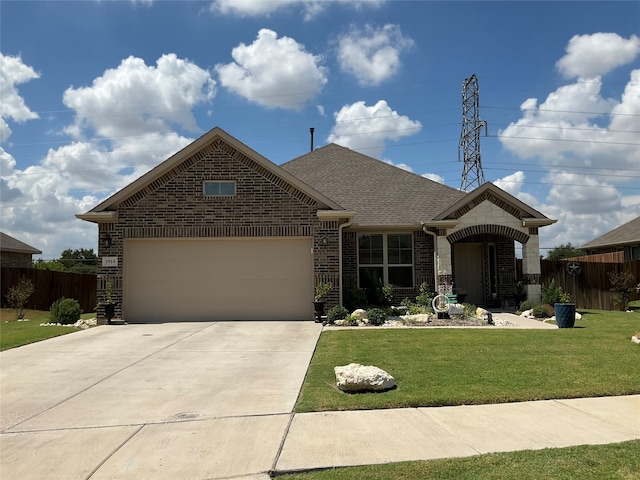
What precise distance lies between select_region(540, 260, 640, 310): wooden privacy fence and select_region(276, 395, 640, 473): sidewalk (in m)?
13.8

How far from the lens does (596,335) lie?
11477mm

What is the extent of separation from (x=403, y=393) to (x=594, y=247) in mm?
31761

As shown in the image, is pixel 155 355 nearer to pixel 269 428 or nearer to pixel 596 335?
pixel 269 428

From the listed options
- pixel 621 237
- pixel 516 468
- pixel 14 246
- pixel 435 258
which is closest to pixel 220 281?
pixel 435 258

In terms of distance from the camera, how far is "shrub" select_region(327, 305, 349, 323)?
14344mm

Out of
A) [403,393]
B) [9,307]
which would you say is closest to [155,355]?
[403,393]

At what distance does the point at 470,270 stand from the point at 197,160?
34.9ft

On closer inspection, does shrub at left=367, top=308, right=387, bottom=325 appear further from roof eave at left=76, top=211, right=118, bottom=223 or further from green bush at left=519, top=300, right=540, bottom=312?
roof eave at left=76, top=211, right=118, bottom=223

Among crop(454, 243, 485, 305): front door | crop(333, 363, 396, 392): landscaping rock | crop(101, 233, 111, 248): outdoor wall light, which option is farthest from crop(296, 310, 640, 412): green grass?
crop(101, 233, 111, 248): outdoor wall light

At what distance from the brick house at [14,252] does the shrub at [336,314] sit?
25317 mm

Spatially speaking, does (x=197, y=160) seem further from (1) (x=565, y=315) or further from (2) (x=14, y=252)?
(2) (x=14, y=252)

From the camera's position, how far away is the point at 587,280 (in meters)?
19.1

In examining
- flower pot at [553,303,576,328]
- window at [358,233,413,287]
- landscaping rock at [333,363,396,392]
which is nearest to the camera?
landscaping rock at [333,363,396,392]

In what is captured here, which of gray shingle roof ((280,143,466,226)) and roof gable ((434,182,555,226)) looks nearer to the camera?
roof gable ((434,182,555,226))
